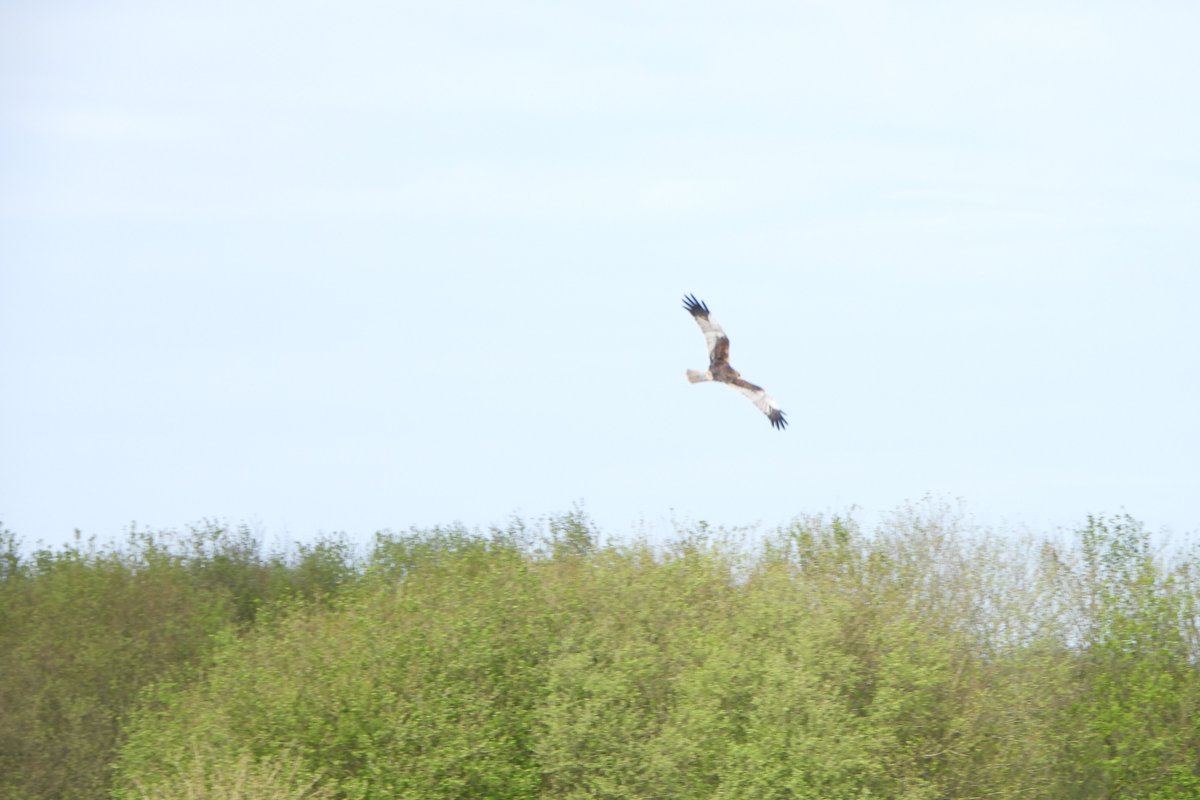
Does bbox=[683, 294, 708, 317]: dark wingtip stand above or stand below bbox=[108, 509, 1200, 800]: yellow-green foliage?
above

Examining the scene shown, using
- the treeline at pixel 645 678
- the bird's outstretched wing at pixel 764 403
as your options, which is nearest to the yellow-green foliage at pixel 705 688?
the treeline at pixel 645 678

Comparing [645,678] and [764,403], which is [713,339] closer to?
[764,403]

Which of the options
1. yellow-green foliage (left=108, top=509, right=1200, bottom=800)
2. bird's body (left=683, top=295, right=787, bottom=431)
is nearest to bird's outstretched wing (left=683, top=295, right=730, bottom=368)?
bird's body (left=683, top=295, right=787, bottom=431)

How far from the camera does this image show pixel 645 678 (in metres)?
25.2

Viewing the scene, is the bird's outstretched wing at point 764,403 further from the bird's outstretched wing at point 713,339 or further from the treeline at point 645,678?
the treeline at point 645,678

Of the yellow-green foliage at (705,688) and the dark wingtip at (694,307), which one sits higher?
the dark wingtip at (694,307)

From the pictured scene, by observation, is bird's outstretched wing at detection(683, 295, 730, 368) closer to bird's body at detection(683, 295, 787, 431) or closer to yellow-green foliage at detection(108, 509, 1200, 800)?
bird's body at detection(683, 295, 787, 431)

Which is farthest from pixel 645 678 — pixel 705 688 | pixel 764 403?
pixel 764 403

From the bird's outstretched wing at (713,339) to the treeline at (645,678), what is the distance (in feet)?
17.5

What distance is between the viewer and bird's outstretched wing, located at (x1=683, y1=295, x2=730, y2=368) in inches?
874

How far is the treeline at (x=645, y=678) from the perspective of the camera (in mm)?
22984

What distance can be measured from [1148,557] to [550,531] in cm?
1500

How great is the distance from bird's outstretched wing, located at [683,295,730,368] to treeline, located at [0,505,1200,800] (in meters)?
5.34

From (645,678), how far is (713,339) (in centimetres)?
679
